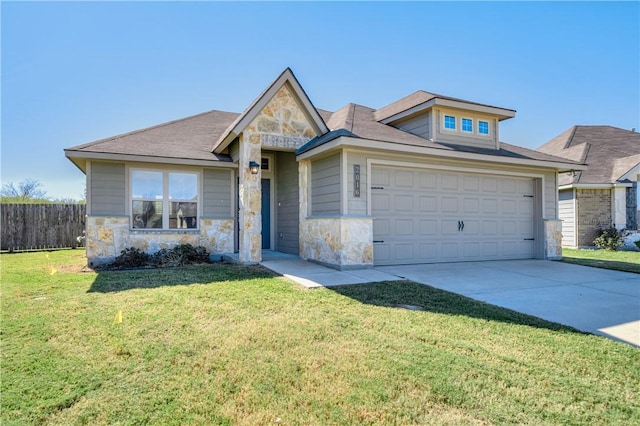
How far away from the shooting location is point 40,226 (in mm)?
13984

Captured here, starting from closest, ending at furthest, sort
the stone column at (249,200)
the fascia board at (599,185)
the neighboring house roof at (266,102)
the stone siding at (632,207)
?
1. the neighboring house roof at (266,102)
2. the stone column at (249,200)
3. the fascia board at (599,185)
4. the stone siding at (632,207)

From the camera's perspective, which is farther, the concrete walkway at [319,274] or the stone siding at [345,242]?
the stone siding at [345,242]

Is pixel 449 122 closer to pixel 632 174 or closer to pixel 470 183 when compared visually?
pixel 470 183

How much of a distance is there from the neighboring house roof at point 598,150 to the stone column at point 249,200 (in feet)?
45.4

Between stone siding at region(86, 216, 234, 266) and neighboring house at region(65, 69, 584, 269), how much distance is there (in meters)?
0.03

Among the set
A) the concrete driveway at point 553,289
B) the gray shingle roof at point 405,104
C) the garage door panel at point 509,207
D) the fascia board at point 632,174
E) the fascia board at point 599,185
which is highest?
the gray shingle roof at point 405,104

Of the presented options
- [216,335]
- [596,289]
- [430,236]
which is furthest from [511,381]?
[430,236]

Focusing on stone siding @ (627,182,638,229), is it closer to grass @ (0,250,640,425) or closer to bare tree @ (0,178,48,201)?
grass @ (0,250,640,425)

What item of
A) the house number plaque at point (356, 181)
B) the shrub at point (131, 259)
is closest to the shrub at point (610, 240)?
→ the house number plaque at point (356, 181)

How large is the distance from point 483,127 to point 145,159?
389 inches

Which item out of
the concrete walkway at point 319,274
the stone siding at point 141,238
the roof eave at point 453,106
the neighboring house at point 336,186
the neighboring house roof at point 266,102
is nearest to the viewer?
the concrete walkway at point 319,274

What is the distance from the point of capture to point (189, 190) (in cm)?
1023

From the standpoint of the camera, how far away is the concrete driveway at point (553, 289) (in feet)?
15.2

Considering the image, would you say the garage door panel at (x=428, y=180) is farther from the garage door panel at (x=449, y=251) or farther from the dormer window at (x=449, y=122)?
the dormer window at (x=449, y=122)
